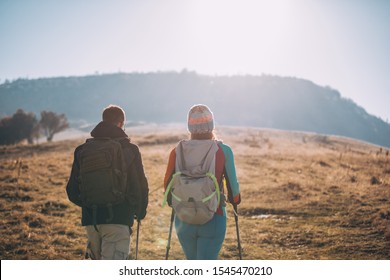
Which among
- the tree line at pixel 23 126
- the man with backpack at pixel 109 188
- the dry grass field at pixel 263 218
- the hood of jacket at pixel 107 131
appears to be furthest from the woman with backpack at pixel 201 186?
the tree line at pixel 23 126

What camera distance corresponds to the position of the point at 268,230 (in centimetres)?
1098

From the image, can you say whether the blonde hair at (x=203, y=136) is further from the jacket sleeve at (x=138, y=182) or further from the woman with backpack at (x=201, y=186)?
the jacket sleeve at (x=138, y=182)

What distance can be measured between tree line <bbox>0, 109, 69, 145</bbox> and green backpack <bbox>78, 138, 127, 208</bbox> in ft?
259

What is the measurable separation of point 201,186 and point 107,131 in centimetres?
149

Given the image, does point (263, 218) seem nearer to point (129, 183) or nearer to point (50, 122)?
point (129, 183)

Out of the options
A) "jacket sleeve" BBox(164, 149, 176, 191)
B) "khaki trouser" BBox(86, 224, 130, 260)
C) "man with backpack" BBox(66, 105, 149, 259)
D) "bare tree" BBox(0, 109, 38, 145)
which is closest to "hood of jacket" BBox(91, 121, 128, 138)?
"man with backpack" BBox(66, 105, 149, 259)

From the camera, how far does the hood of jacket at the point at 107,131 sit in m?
4.88

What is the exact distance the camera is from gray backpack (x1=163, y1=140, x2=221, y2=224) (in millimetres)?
4480

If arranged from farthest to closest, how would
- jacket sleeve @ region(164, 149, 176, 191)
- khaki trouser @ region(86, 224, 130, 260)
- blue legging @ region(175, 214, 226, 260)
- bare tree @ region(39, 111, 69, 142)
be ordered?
1. bare tree @ region(39, 111, 69, 142)
2. jacket sleeve @ region(164, 149, 176, 191)
3. khaki trouser @ region(86, 224, 130, 260)
4. blue legging @ region(175, 214, 226, 260)

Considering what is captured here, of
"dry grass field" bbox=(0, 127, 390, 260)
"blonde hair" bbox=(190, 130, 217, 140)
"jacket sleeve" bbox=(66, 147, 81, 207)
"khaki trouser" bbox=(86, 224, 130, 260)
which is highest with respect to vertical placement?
"blonde hair" bbox=(190, 130, 217, 140)

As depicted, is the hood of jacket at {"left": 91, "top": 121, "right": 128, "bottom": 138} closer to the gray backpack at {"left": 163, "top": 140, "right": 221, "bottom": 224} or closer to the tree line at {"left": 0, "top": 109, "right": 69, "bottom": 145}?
the gray backpack at {"left": 163, "top": 140, "right": 221, "bottom": 224}

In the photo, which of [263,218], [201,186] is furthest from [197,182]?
[263,218]
